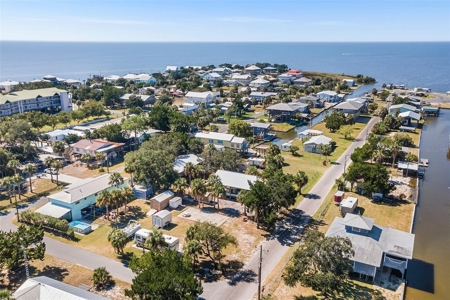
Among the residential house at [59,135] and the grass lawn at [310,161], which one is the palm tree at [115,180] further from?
the residential house at [59,135]

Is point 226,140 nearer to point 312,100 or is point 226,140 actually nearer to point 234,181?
point 234,181

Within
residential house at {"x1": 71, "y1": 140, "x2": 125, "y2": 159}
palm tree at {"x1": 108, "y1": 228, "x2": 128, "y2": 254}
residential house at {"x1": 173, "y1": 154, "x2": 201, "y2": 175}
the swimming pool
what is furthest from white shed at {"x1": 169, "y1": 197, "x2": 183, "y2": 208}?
residential house at {"x1": 71, "y1": 140, "x2": 125, "y2": 159}

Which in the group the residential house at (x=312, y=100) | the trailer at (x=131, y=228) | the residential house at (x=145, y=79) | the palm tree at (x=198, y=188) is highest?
the residential house at (x=145, y=79)

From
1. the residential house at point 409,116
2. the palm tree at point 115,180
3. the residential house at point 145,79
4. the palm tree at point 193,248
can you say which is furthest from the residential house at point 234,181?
the residential house at point 145,79

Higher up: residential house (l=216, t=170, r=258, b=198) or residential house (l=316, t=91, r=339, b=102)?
residential house (l=316, t=91, r=339, b=102)

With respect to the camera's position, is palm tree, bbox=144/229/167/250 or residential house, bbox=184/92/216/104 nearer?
palm tree, bbox=144/229/167/250

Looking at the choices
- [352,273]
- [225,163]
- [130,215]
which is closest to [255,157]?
[225,163]

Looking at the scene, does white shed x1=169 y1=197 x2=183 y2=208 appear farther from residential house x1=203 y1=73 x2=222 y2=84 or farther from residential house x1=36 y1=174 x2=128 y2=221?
residential house x1=203 y1=73 x2=222 y2=84

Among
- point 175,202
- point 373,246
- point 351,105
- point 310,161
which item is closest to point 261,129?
point 310,161
